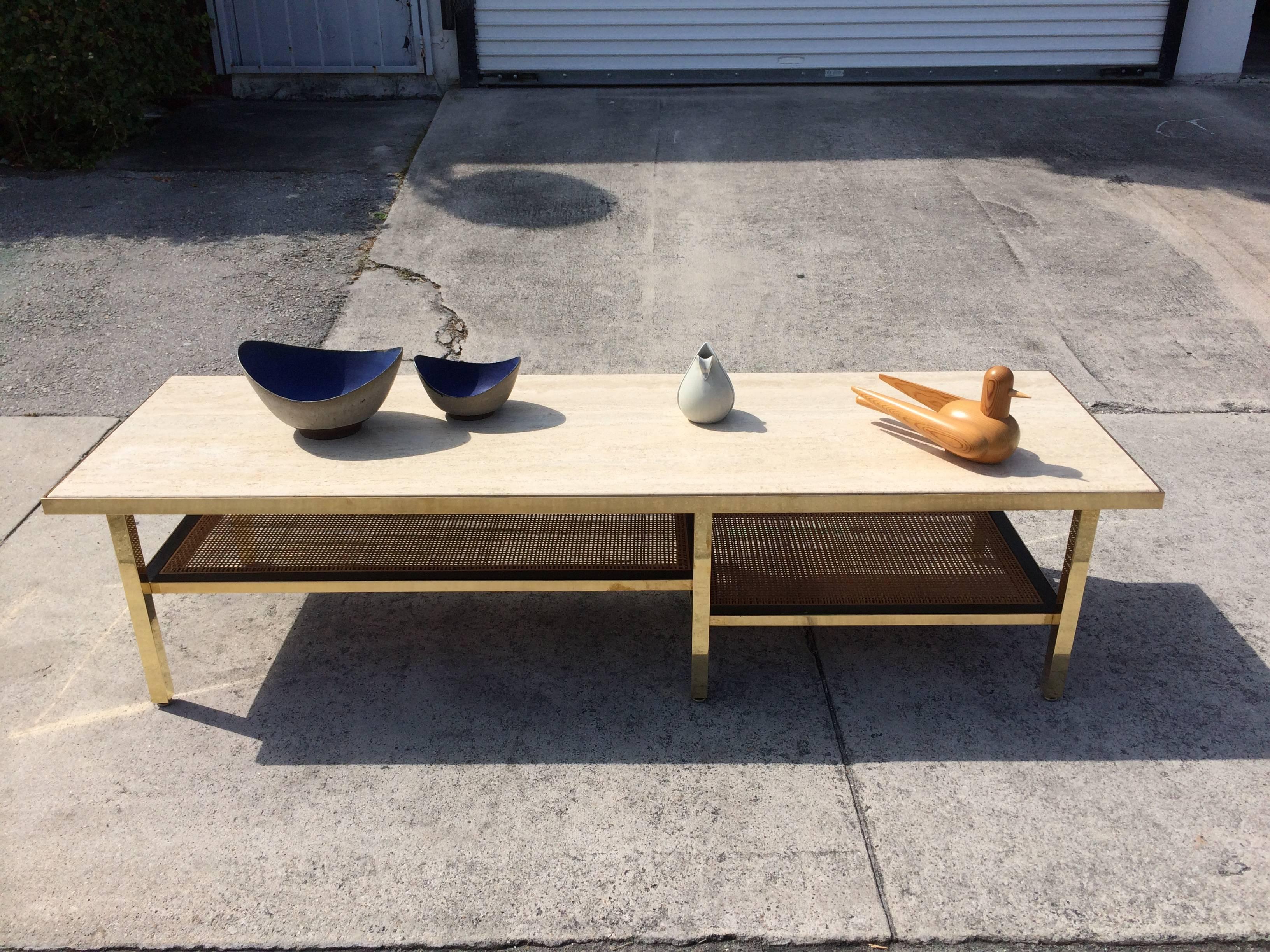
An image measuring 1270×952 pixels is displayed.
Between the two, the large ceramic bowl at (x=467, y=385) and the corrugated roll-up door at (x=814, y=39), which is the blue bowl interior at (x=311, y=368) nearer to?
the large ceramic bowl at (x=467, y=385)

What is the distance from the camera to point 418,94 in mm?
7605

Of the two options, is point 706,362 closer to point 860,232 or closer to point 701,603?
point 701,603

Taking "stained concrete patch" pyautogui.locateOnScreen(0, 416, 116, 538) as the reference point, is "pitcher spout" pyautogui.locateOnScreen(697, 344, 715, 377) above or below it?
above

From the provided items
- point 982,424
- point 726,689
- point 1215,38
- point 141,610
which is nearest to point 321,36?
point 141,610

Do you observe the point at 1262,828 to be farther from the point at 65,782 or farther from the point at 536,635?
the point at 65,782

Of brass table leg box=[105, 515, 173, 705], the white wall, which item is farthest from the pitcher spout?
the white wall

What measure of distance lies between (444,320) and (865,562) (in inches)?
109

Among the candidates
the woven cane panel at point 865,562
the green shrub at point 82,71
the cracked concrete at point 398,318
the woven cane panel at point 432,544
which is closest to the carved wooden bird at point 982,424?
the woven cane panel at point 865,562

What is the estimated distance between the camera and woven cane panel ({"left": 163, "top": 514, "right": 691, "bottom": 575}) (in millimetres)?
2719

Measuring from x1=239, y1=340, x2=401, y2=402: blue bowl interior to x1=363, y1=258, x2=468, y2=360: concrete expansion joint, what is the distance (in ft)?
5.11

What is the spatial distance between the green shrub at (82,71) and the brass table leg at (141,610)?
4.62 metres

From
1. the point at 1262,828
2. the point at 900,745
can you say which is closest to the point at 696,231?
the point at 900,745

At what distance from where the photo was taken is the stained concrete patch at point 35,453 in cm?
365

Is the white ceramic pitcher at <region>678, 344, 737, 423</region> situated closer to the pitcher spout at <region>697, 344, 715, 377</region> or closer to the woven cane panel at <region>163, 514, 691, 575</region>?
the pitcher spout at <region>697, 344, 715, 377</region>
